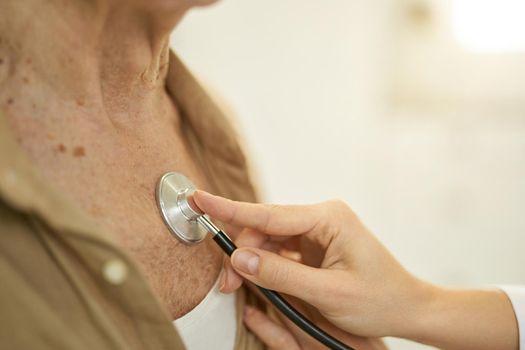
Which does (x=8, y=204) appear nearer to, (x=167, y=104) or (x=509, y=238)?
(x=167, y=104)

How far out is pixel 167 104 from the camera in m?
0.82

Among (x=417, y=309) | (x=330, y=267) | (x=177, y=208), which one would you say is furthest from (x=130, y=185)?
(x=417, y=309)

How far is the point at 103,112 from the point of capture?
0.64 m

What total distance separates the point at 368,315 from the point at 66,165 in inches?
18.1

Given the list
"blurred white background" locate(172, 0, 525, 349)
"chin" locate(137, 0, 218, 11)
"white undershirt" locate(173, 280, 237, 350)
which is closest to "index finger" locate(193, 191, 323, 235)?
"white undershirt" locate(173, 280, 237, 350)

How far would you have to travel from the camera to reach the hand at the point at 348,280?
0.67 m

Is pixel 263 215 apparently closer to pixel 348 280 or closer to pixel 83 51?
pixel 348 280

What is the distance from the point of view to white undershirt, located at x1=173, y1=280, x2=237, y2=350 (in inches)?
24.9

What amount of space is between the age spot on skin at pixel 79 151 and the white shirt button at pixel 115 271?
0.16 meters

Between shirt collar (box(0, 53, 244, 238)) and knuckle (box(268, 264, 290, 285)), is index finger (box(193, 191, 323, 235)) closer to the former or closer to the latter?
knuckle (box(268, 264, 290, 285))

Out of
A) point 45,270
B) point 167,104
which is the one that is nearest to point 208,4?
point 167,104

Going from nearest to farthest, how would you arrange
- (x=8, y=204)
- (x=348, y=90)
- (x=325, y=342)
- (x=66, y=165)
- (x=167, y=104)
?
(x=8, y=204)
(x=66, y=165)
(x=325, y=342)
(x=167, y=104)
(x=348, y=90)

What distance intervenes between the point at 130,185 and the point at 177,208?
0.23 ft

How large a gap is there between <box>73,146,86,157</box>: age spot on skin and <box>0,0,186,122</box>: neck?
0.06m
